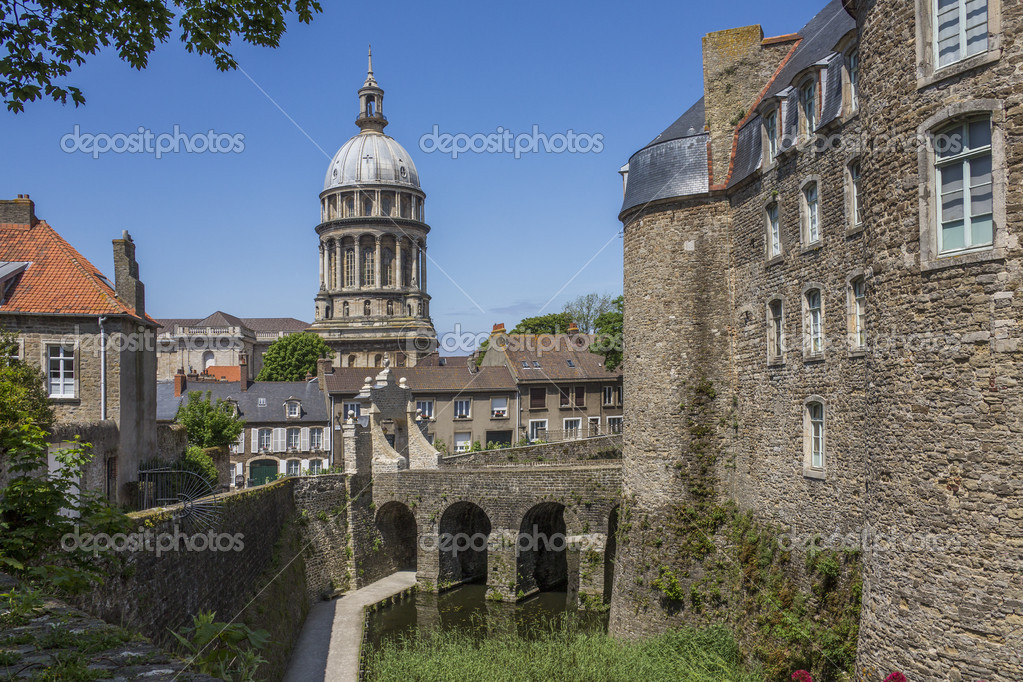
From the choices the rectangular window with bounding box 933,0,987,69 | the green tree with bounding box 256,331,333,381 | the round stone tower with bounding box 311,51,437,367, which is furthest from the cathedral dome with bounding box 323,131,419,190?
the rectangular window with bounding box 933,0,987,69

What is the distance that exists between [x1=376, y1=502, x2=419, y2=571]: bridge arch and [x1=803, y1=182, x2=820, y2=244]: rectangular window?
1947 cm

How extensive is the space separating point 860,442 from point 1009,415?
486 cm

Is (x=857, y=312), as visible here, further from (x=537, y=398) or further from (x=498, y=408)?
(x=537, y=398)

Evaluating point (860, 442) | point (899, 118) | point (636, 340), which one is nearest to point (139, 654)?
point (899, 118)

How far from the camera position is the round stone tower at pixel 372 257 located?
8300 centimetres

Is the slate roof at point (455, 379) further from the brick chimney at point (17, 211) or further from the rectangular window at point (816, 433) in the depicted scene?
the rectangular window at point (816, 433)

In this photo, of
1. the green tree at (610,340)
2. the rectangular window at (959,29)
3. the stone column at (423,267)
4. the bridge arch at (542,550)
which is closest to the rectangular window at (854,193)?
the rectangular window at (959,29)

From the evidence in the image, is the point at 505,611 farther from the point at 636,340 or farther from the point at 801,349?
the point at 801,349

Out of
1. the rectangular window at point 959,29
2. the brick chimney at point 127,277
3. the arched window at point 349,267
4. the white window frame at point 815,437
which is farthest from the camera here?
the arched window at point 349,267

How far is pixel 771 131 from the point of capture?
16531mm

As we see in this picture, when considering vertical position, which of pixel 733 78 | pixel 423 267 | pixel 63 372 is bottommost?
pixel 63 372

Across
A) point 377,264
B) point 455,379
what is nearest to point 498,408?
point 455,379

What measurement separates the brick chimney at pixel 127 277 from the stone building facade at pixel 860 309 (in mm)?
12997

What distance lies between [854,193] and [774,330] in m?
3.68
